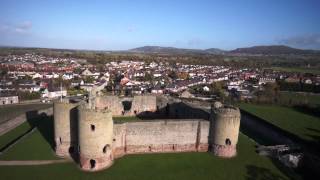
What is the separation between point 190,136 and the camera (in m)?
24.4

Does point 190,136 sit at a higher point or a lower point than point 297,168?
higher

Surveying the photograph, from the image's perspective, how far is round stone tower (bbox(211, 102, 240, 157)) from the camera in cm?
2362

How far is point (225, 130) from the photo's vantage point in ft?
77.8

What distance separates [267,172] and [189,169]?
5.22 meters

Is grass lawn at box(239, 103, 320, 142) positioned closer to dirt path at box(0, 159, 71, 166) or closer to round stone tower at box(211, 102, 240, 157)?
round stone tower at box(211, 102, 240, 157)

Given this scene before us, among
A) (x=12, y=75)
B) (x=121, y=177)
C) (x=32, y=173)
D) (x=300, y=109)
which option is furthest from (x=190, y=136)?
(x=12, y=75)

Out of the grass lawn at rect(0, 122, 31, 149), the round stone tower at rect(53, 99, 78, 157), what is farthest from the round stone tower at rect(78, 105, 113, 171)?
the grass lawn at rect(0, 122, 31, 149)

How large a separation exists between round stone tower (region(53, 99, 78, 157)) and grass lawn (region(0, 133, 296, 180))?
3.84 ft

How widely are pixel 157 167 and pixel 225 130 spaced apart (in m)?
6.05

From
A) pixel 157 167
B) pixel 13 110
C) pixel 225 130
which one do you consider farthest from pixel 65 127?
pixel 13 110

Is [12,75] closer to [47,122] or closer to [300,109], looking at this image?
[47,122]

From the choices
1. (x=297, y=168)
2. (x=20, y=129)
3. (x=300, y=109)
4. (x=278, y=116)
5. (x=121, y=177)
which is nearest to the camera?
(x=121, y=177)

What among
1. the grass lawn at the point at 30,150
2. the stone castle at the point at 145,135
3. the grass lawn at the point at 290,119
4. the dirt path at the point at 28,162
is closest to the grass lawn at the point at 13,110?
the grass lawn at the point at 30,150

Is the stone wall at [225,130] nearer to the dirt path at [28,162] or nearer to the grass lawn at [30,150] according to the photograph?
the dirt path at [28,162]
